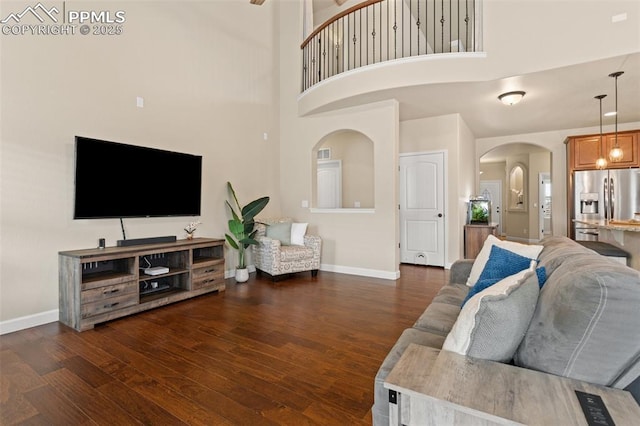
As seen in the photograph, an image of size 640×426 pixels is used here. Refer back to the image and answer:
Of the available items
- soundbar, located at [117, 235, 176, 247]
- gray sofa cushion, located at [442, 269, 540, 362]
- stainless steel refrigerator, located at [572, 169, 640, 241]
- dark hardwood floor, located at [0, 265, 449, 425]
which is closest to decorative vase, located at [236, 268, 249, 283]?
dark hardwood floor, located at [0, 265, 449, 425]

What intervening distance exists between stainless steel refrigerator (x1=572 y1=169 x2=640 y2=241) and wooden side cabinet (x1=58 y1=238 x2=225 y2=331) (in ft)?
20.7

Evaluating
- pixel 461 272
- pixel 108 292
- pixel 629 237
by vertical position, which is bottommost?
pixel 108 292

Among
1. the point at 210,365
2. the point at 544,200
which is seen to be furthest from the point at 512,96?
the point at 544,200

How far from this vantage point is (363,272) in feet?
16.1

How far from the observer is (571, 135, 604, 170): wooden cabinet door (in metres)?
5.79

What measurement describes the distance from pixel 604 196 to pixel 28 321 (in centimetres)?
844

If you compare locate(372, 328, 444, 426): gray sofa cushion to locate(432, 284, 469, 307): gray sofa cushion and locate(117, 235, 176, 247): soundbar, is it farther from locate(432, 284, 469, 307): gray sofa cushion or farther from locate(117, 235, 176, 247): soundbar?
locate(117, 235, 176, 247): soundbar

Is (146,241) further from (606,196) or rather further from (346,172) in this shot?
(606,196)

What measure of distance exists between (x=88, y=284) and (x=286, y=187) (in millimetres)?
3540

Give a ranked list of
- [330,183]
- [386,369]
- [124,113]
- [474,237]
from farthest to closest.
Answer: [330,183] < [474,237] < [124,113] < [386,369]

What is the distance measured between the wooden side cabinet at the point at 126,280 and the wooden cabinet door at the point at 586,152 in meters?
6.77

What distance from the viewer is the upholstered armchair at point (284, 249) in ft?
14.6

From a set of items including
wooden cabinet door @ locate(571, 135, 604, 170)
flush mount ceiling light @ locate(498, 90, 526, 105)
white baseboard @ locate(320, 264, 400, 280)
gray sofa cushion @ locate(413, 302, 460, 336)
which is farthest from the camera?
wooden cabinet door @ locate(571, 135, 604, 170)

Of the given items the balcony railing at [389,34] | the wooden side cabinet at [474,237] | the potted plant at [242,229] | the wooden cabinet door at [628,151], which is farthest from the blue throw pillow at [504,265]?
the wooden cabinet door at [628,151]
